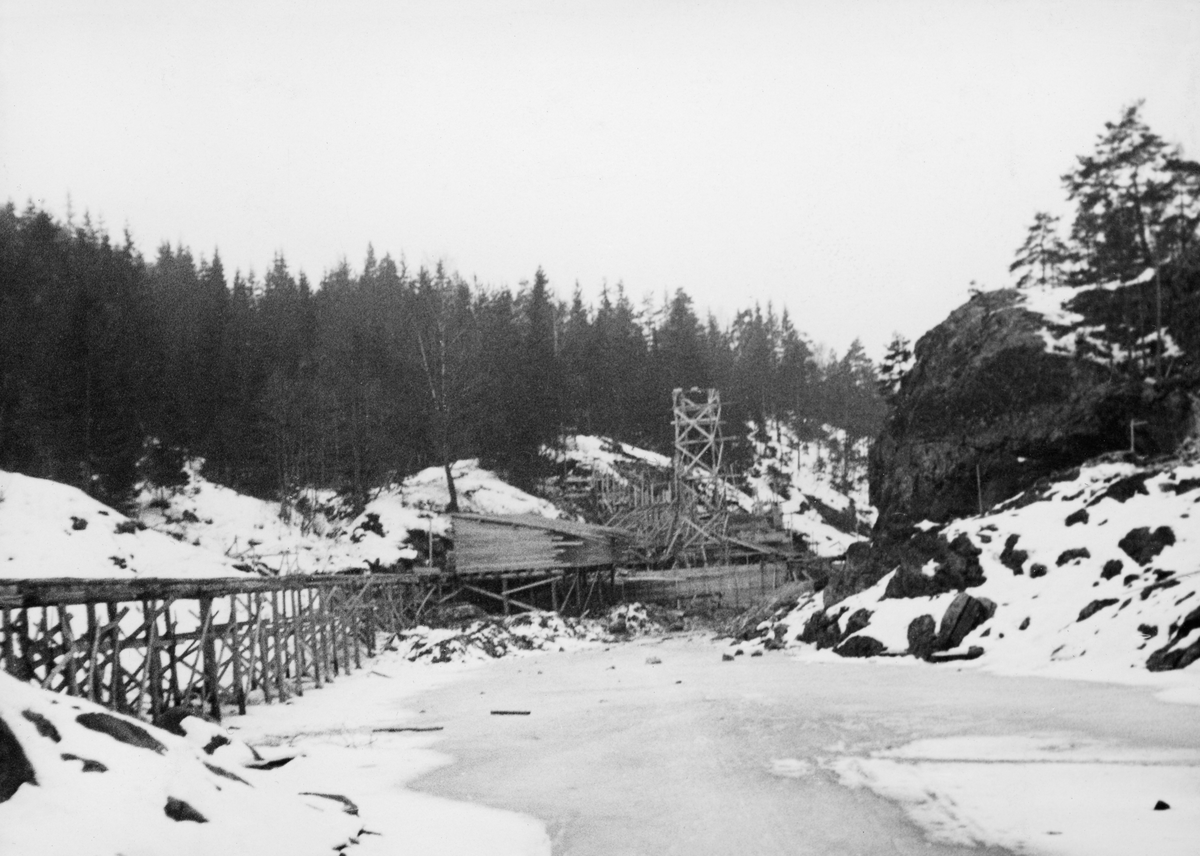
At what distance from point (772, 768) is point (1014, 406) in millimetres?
24357

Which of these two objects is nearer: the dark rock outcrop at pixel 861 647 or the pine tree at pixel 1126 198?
the dark rock outcrop at pixel 861 647

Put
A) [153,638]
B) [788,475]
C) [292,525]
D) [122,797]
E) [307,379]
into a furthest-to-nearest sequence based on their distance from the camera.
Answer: [788,475] < [307,379] < [292,525] < [153,638] < [122,797]

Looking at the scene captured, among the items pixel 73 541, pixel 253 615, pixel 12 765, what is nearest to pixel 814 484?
pixel 73 541

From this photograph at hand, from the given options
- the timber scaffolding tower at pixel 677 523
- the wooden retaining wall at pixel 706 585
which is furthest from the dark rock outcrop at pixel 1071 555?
the timber scaffolding tower at pixel 677 523

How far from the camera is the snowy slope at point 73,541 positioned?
23938 mm

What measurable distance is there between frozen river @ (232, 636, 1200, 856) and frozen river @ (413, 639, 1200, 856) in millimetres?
31

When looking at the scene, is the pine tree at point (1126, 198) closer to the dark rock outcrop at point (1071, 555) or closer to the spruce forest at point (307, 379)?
the dark rock outcrop at point (1071, 555)

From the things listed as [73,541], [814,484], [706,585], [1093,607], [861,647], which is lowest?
[706,585]

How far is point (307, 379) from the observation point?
53406mm

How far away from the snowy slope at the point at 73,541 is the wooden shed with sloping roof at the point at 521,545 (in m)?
10.7

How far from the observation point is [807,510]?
226 feet

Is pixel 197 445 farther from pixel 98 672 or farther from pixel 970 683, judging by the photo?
pixel 970 683

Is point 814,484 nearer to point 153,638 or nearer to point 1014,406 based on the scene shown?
point 1014,406

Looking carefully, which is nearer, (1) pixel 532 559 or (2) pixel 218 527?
(1) pixel 532 559
